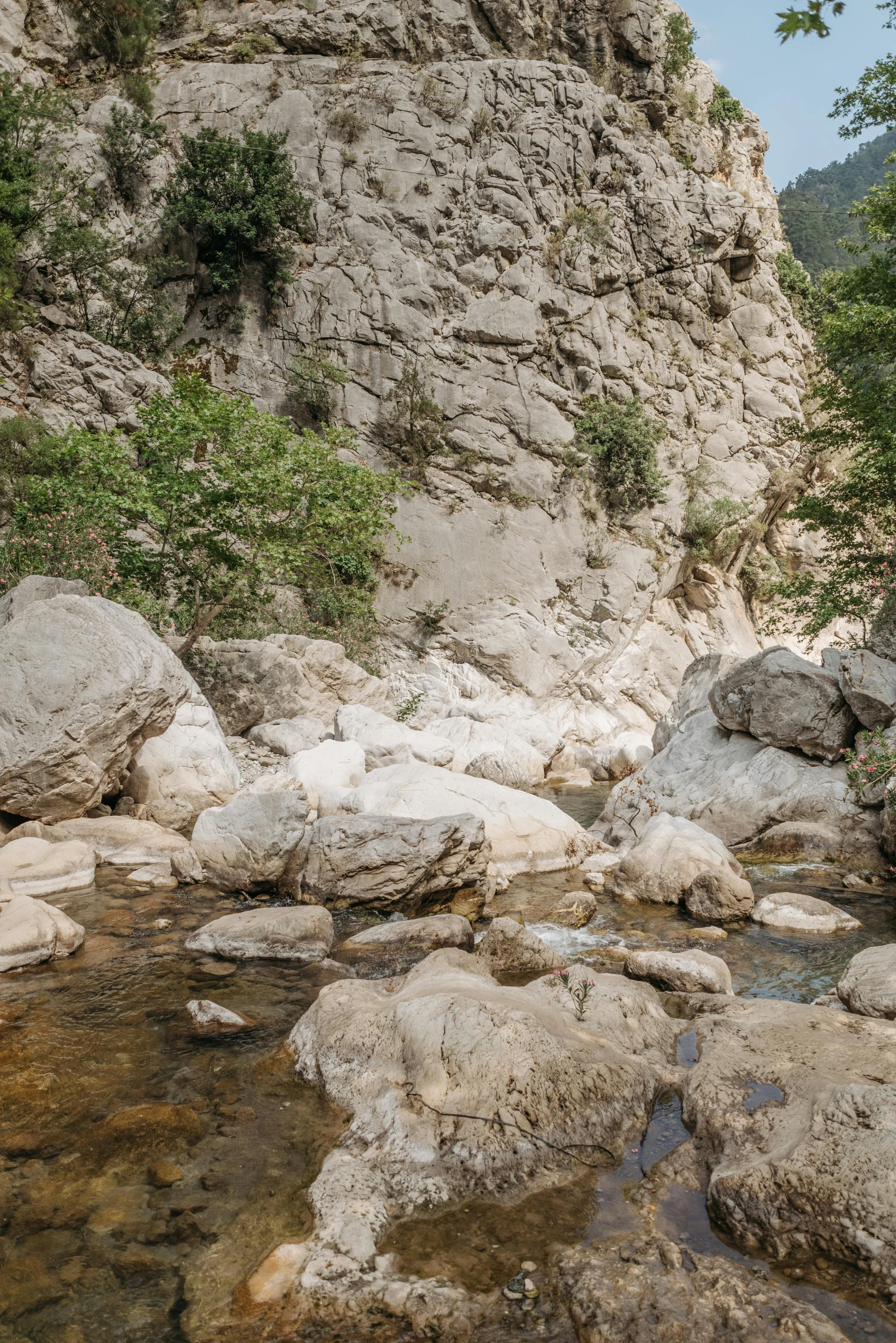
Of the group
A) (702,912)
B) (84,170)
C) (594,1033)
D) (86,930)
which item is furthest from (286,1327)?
(84,170)

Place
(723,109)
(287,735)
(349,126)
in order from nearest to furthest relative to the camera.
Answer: (287,735), (349,126), (723,109)

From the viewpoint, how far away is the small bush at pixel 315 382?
25.6 metres

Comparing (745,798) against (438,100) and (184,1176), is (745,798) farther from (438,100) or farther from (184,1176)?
(438,100)

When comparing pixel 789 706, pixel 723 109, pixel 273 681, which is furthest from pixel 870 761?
pixel 723 109

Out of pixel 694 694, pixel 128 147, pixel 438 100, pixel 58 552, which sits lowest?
pixel 694 694

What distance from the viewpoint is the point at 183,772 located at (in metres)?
10.6

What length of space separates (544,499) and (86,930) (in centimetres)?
2188

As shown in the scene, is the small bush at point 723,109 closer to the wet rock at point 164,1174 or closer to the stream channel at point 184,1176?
the stream channel at point 184,1176

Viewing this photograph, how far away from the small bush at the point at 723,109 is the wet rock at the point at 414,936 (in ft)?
119

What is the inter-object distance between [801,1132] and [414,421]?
25.0m

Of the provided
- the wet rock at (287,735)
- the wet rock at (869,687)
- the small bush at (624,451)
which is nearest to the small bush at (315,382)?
the small bush at (624,451)

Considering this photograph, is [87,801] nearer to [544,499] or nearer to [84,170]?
[544,499]

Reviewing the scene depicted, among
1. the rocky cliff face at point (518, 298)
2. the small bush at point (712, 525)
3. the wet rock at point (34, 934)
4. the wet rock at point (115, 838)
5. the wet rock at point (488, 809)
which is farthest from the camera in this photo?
the small bush at point (712, 525)

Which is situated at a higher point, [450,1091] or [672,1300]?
[672,1300]
